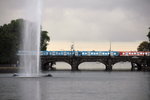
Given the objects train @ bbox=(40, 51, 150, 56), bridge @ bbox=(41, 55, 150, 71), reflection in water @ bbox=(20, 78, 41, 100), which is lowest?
reflection in water @ bbox=(20, 78, 41, 100)

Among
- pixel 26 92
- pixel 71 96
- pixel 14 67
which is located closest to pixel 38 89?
pixel 26 92

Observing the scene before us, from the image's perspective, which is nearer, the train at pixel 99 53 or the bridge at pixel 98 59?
the bridge at pixel 98 59

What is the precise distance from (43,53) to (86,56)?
15540mm

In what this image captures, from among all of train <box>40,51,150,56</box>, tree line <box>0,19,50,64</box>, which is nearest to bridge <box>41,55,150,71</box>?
train <box>40,51,150,56</box>

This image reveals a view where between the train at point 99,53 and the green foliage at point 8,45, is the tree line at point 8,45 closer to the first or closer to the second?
the green foliage at point 8,45

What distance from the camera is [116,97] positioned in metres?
71.2

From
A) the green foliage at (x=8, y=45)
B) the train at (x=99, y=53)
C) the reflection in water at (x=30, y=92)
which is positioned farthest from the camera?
the train at (x=99, y=53)

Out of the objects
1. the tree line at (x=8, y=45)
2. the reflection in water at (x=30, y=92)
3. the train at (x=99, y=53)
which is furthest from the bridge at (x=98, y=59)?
the reflection in water at (x=30, y=92)

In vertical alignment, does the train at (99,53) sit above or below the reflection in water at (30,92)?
above

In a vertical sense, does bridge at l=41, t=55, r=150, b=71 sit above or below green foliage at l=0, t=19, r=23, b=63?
below

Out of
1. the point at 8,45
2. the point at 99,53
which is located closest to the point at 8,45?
the point at 8,45

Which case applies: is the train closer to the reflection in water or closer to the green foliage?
the green foliage

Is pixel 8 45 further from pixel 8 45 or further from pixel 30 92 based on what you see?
pixel 30 92

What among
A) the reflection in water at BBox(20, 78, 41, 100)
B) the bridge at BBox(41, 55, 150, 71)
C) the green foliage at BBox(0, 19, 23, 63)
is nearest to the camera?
the reflection in water at BBox(20, 78, 41, 100)
